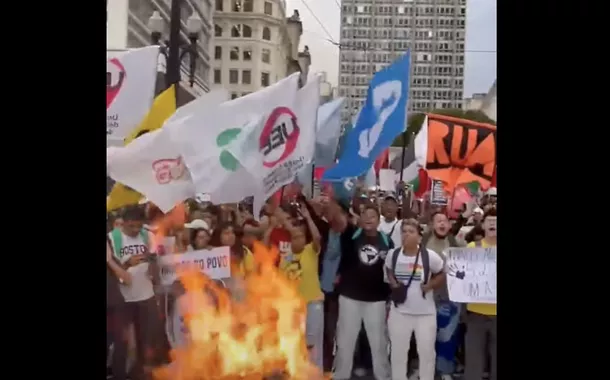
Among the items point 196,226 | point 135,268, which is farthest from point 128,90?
point 135,268

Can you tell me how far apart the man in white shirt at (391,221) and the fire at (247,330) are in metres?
0.53

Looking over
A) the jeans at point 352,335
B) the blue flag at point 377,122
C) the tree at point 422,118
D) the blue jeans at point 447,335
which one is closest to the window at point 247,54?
the blue flag at point 377,122

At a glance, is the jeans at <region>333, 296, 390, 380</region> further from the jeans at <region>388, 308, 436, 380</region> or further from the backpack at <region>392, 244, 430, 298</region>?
the backpack at <region>392, 244, 430, 298</region>

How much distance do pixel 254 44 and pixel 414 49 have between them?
757mm

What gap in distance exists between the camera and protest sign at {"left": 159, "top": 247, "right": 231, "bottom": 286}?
423cm

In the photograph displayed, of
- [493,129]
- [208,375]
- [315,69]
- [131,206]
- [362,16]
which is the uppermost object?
[362,16]

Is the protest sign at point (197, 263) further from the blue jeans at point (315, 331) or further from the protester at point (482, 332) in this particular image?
the protester at point (482, 332)

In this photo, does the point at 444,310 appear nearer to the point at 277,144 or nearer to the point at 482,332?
the point at 482,332

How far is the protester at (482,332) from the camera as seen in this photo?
14.1ft

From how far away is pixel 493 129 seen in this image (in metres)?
4.08
